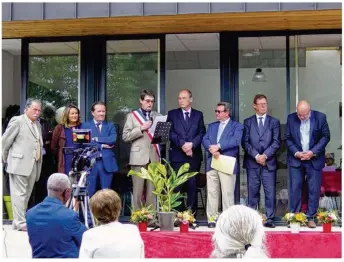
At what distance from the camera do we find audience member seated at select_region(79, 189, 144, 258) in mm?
3256

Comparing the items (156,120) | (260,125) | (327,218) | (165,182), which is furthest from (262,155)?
(156,120)

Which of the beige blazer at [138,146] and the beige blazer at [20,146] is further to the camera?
the beige blazer at [138,146]

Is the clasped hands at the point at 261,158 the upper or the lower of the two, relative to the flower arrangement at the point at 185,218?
upper

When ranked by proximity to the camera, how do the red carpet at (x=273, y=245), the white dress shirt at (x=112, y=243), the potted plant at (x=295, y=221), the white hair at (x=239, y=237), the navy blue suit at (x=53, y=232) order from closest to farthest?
the white hair at (x=239, y=237) → the white dress shirt at (x=112, y=243) → the navy blue suit at (x=53, y=232) → the red carpet at (x=273, y=245) → the potted plant at (x=295, y=221)

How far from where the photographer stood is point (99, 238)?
10.7ft

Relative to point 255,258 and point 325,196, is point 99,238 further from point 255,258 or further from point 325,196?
point 325,196

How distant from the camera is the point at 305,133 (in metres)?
7.25

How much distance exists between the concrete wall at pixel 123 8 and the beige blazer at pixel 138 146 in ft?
4.32

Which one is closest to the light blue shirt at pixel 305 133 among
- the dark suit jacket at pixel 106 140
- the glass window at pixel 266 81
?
the glass window at pixel 266 81

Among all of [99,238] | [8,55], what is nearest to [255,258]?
[99,238]

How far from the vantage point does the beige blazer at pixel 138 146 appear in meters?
7.30

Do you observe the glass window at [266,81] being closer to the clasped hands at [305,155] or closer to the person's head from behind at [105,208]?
the clasped hands at [305,155]

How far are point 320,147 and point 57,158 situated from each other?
10.5 ft

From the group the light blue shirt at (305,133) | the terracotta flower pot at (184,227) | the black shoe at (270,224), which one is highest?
the light blue shirt at (305,133)
